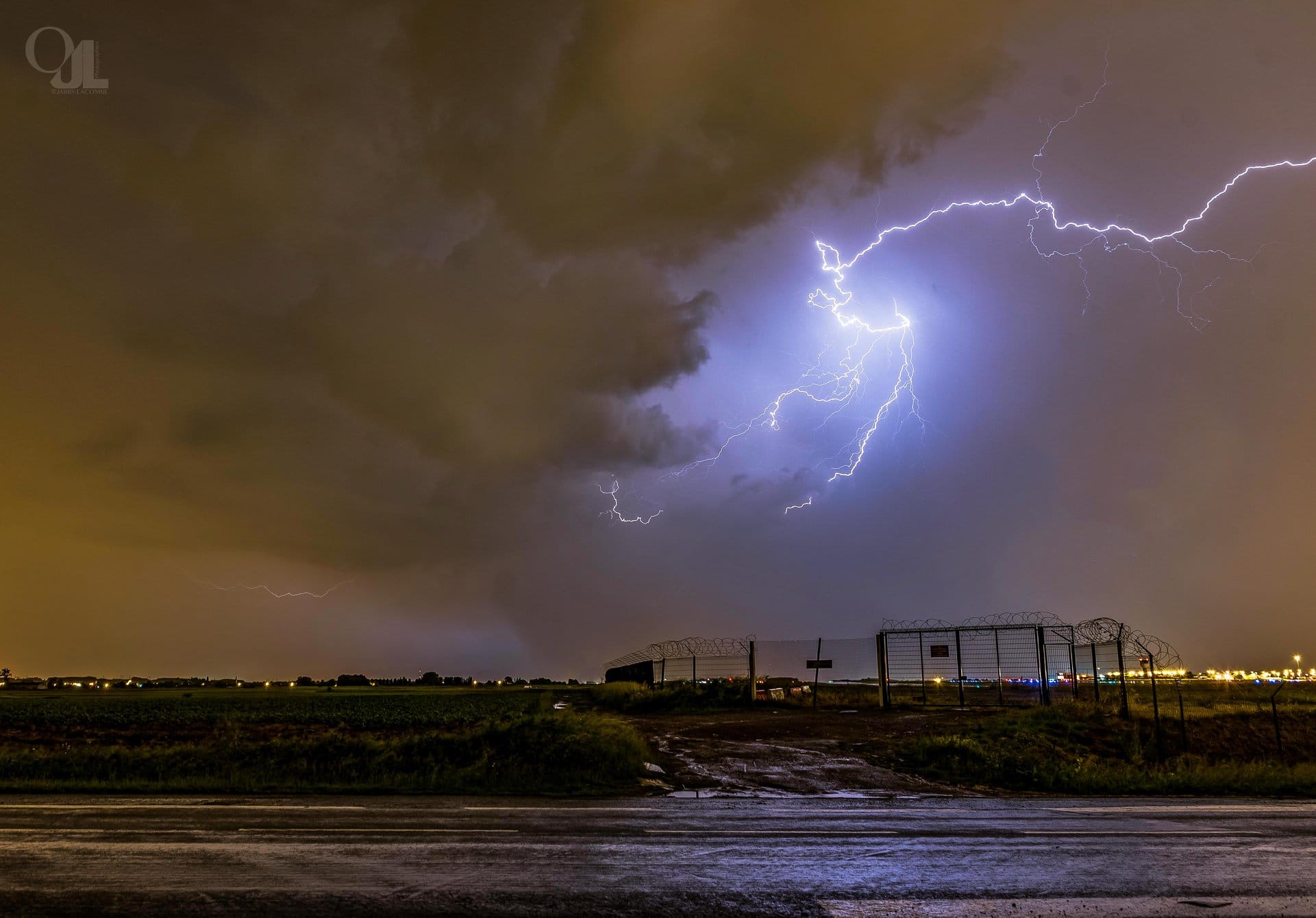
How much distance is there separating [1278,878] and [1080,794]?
6851 millimetres

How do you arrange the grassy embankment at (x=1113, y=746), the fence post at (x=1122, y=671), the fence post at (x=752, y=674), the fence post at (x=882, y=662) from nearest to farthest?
1. the grassy embankment at (x=1113, y=746)
2. the fence post at (x=1122, y=671)
3. the fence post at (x=882, y=662)
4. the fence post at (x=752, y=674)

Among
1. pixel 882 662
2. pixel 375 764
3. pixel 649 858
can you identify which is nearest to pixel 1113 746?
pixel 882 662

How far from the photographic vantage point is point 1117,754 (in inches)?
706

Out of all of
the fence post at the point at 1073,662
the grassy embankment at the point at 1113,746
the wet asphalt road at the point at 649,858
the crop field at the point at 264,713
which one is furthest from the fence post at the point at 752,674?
the wet asphalt road at the point at 649,858

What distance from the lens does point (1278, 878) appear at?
7180 mm

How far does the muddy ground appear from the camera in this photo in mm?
14109

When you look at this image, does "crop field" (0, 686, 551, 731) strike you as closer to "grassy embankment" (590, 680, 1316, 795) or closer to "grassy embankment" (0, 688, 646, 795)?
"grassy embankment" (0, 688, 646, 795)

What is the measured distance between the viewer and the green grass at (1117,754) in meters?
14.1

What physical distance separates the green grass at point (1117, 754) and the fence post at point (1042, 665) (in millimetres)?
1409

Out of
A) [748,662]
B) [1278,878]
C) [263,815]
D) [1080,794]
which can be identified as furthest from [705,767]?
[748,662]

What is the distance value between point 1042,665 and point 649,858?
21648 mm

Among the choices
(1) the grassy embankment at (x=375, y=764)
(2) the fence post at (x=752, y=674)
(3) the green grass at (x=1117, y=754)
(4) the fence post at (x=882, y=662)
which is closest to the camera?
(1) the grassy embankment at (x=375, y=764)

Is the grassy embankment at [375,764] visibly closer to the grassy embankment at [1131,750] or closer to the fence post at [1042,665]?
the grassy embankment at [1131,750]

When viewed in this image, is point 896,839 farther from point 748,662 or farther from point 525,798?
point 748,662
